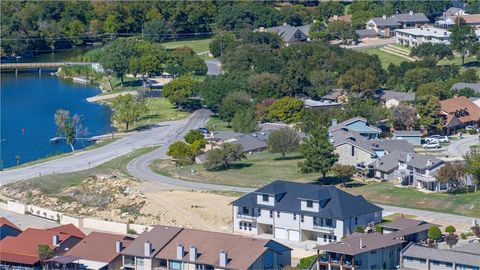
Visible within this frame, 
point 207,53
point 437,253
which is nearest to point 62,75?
point 207,53

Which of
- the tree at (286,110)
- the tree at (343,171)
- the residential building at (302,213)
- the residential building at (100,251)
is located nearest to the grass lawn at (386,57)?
the tree at (286,110)

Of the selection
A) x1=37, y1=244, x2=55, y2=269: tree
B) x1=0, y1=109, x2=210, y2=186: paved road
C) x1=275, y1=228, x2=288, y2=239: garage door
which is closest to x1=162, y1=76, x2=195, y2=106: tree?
x1=0, y1=109, x2=210, y2=186: paved road

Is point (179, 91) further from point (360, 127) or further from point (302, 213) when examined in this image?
point (302, 213)

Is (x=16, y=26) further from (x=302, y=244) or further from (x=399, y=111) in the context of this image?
(x=302, y=244)

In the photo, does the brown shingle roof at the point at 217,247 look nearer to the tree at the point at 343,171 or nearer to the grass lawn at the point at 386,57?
the tree at the point at 343,171

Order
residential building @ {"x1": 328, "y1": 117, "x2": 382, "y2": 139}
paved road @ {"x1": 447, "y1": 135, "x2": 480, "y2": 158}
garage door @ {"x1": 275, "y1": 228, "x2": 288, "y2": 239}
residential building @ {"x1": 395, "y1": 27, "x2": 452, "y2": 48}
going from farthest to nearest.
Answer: residential building @ {"x1": 395, "y1": 27, "x2": 452, "y2": 48}
residential building @ {"x1": 328, "y1": 117, "x2": 382, "y2": 139}
paved road @ {"x1": 447, "y1": 135, "x2": 480, "y2": 158}
garage door @ {"x1": 275, "y1": 228, "x2": 288, "y2": 239}

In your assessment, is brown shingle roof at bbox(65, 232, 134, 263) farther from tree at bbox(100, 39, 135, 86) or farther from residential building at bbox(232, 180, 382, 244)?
tree at bbox(100, 39, 135, 86)

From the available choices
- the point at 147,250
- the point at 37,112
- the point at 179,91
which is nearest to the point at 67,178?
the point at 147,250
